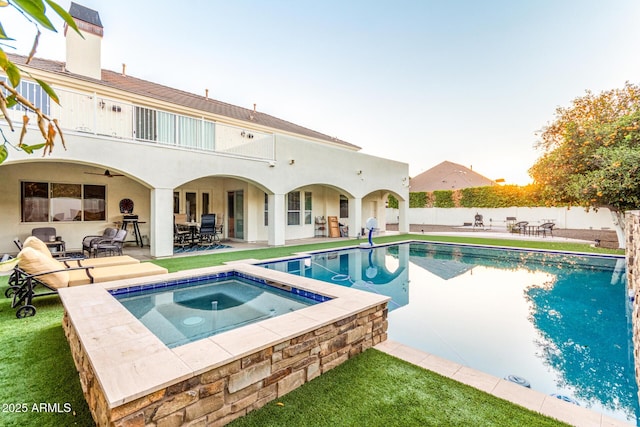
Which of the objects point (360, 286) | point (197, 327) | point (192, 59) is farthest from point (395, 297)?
point (192, 59)

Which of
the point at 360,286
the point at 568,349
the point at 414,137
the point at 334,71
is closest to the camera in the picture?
the point at 568,349

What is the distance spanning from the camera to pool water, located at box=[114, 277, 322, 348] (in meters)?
4.43

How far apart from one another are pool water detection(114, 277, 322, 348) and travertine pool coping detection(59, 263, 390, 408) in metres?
0.61

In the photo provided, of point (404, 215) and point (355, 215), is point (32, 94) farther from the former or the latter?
point (404, 215)

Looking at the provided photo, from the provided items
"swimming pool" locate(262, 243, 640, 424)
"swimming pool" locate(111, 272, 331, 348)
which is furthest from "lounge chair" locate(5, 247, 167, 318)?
"swimming pool" locate(262, 243, 640, 424)

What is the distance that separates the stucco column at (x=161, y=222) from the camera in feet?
32.7

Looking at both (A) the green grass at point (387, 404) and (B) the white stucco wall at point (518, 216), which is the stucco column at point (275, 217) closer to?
(A) the green grass at point (387, 404)

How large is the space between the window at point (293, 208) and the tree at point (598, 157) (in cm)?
1127

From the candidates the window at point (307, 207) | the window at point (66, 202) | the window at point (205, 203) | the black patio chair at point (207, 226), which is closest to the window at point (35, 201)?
the window at point (66, 202)

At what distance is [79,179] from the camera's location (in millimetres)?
11438

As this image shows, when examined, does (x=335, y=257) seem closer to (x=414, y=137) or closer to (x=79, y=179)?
(x=79, y=179)

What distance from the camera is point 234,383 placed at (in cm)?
281

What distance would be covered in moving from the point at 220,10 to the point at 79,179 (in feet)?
26.4

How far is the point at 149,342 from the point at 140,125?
9623mm
